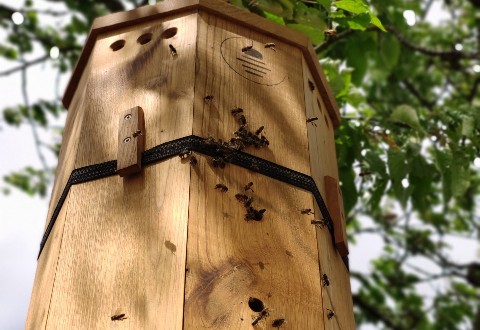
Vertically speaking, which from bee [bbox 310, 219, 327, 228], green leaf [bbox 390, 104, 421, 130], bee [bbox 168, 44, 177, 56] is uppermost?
green leaf [bbox 390, 104, 421, 130]

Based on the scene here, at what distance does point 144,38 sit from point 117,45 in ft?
0.46

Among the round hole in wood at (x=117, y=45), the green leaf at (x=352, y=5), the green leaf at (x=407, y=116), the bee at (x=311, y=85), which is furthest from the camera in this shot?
the green leaf at (x=407, y=116)

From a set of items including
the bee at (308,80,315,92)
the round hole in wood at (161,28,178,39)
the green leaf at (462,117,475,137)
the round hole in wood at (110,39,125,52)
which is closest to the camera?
the round hole in wood at (161,28,178,39)

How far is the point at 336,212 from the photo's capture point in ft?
9.53

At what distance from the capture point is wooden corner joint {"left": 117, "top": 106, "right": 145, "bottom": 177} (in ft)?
8.23

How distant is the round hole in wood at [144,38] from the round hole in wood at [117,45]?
0.09 metres

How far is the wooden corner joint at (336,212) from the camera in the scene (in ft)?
9.35

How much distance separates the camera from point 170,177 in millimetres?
2441

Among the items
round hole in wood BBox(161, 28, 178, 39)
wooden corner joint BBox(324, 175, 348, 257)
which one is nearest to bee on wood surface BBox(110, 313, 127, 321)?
wooden corner joint BBox(324, 175, 348, 257)

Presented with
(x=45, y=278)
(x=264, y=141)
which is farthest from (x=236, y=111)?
(x=45, y=278)

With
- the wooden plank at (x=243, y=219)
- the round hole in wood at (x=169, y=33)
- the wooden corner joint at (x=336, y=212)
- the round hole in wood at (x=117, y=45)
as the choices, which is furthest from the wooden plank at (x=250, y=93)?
the round hole in wood at (x=117, y=45)

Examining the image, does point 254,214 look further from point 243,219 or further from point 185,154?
point 185,154

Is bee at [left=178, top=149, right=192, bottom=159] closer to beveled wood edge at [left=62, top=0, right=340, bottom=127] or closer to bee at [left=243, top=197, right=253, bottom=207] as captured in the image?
bee at [left=243, top=197, right=253, bottom=207]

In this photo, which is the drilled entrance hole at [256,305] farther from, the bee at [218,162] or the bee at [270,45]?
the bee at [270,45]
